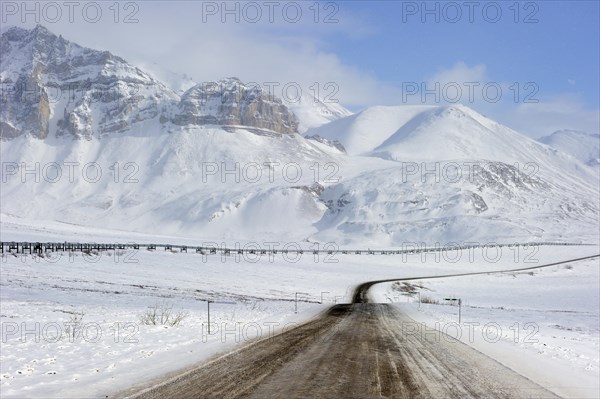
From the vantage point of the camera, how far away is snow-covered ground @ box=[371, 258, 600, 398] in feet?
41.2

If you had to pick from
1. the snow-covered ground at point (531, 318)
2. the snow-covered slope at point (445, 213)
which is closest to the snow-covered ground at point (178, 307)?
the snow-covered ground at point (531, 318)

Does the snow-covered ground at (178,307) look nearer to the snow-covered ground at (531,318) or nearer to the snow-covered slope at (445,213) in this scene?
the snow-covered ground at (531,318)

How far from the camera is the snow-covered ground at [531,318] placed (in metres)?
12.6

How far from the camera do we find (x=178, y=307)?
26312mm

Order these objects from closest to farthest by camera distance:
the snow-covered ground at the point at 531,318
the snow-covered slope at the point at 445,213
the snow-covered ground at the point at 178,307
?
the snow-covered ground at the point at 178,307
the snow-covered ground at the point at 531,318
the snow-covered slope at the point at 445,213

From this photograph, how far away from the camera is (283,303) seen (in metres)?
30.8

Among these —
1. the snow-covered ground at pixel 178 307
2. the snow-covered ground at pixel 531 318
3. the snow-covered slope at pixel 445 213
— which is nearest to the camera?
the snow-covered ground at pixel 178 307

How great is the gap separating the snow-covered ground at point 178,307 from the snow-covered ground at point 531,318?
145 millimetres

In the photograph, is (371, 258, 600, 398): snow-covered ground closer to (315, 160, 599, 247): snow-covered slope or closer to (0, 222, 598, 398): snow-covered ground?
(0, 222, 598, 398): snow-covered ground

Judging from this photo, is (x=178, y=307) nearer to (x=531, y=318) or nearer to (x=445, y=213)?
(x=531, y=318)

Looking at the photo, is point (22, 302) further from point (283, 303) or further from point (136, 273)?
point (136, 273)

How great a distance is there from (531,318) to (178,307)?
19.0 meters

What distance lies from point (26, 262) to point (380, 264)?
47.4 m

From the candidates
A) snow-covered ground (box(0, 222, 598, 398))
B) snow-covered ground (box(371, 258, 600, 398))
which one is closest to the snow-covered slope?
snow-covered ground (box(371, 258, 600, 398))
